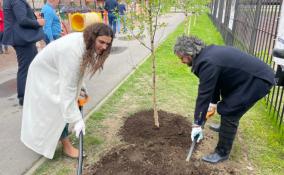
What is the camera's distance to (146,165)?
11.0ft

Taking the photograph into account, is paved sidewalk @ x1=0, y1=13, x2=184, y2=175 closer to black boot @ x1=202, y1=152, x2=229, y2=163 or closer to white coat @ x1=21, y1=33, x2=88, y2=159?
white coat @ x1=21, y1=33, x2=88, y2=159

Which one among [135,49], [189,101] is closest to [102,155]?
[189,101]

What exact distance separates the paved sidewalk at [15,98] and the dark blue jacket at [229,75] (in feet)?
4.85

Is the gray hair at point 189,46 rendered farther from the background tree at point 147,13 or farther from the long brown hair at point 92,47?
the background tree at point 147,13

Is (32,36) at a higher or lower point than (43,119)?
higher

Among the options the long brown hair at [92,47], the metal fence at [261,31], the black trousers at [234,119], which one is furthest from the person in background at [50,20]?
the black trousers at [234,119]

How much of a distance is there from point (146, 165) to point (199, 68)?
48.5 inches

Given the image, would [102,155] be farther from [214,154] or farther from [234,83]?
[234,83]

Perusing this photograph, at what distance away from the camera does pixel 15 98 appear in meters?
5.63

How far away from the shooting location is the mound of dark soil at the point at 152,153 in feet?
10.8

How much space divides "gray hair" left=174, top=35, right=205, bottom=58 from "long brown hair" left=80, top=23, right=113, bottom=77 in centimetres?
69

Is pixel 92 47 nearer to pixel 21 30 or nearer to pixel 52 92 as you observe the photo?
pixel 52 92

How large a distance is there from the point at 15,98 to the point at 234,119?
4078 millimetres

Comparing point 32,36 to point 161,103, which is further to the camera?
point 161,103
